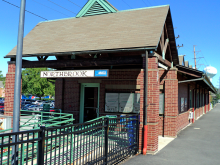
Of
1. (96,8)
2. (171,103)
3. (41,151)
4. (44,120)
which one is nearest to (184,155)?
(171,103)

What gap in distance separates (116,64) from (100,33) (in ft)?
6.99

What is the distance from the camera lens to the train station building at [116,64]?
8.29m

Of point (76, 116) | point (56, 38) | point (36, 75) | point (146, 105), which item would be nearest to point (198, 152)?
point (146, 105)

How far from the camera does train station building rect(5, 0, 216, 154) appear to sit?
8.29m

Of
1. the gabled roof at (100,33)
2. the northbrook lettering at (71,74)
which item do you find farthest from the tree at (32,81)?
the northbrook lettering at (71,74)

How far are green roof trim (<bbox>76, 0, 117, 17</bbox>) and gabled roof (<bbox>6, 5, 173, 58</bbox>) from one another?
0.39 metres

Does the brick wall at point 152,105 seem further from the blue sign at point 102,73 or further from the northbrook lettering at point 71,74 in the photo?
the northbrook lettering at point 71,74

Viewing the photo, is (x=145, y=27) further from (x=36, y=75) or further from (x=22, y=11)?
(x=36, y=75)

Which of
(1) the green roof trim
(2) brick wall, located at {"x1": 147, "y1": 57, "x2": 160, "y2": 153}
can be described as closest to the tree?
(1) the green roof trim

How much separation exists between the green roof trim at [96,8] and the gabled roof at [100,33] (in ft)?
1.26

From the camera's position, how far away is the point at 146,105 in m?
8.05

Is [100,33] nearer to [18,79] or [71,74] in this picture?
[71,74]

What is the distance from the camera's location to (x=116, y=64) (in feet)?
29.2

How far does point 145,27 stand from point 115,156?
18.1 ft
